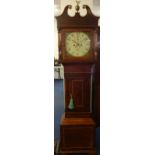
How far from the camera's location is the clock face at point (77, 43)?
1.83 meters

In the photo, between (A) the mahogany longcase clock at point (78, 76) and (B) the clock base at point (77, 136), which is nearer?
(A) the mahogany longcase clock at point (78, 76)

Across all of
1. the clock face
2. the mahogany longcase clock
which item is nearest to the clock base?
the mahogany longcase clock

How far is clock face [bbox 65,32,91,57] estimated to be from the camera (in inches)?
71.9

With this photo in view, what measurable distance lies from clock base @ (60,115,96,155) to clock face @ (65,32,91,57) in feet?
1.96

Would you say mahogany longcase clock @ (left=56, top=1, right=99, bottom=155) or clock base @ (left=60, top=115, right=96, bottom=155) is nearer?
mahogany longcase clock @ (left=56, top=1, right=99, bottom=155)

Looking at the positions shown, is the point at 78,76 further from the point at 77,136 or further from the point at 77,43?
the point at 77,136

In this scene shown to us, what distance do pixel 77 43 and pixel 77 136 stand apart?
2.59ft

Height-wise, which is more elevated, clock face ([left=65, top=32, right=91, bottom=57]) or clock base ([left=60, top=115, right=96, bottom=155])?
clock face ([left=65, top=32, right=91, bottom=57])

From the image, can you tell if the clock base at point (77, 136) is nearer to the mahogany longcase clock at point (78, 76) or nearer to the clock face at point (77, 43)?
the mahogany longcase clock at point (78, 76)

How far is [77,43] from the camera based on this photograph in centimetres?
183

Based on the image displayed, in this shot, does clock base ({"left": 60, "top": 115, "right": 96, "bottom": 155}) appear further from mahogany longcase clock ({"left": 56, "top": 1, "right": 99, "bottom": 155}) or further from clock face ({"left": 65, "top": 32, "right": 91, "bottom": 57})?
clock face ({"left": 65, "top": 32, "right": 91, "bottom": 57})

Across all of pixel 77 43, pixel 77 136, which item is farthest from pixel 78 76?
pixel 77 136

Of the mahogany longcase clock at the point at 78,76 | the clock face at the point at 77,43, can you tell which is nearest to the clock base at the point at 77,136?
the mahogany longcase clock at the point at 78,76
